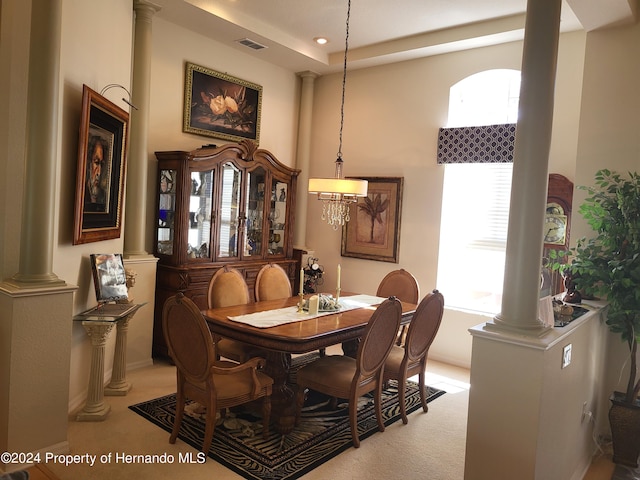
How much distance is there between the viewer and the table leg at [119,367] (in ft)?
12.5

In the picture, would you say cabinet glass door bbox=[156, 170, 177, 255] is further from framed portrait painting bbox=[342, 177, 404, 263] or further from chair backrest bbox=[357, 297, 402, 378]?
chair backrest bbox=[357, 297, 402, 378]

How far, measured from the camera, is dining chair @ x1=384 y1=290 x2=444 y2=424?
357cm

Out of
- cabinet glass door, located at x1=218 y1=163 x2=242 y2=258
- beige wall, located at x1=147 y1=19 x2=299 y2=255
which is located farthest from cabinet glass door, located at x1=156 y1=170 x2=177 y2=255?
cabinet glass door, located at x1=218 y1=163 x2=242 y2=258

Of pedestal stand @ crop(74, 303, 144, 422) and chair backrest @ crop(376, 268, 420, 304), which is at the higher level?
chair backrest @ crop(376, 268, 420, 304)

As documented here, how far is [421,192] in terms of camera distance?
213 inches

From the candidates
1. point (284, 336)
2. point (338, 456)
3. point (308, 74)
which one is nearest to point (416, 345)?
point (338, 456)

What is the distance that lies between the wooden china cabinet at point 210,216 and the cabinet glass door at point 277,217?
0.01 meters

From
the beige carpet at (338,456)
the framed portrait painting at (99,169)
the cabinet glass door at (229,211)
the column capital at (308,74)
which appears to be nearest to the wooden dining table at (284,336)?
the beige carpet at (338,456)

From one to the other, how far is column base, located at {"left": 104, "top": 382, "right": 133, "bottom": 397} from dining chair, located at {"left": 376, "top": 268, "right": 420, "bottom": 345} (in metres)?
2.37

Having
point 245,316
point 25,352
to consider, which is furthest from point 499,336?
point 25,352

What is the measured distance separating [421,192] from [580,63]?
1.90m

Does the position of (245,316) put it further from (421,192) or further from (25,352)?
(421,192)

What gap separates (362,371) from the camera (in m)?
3.18

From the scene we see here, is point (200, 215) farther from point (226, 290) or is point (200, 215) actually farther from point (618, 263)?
point (618, 263)
